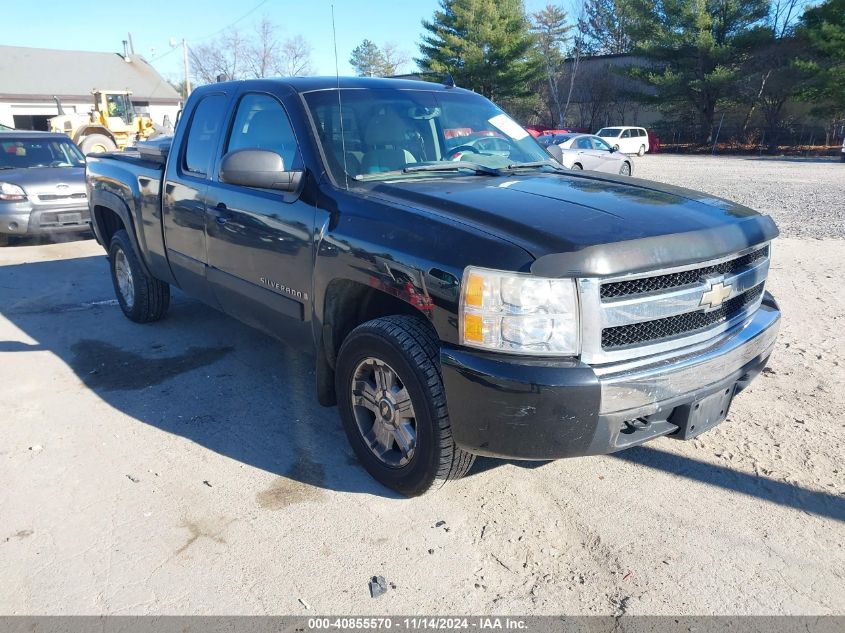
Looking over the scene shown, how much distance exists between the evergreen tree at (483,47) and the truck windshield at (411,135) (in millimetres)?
39791

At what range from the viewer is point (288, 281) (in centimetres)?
356

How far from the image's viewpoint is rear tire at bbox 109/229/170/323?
5.61 meters

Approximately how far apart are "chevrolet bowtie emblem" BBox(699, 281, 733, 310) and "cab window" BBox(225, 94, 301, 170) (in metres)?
2.13

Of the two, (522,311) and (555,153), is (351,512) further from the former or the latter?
(555,153)

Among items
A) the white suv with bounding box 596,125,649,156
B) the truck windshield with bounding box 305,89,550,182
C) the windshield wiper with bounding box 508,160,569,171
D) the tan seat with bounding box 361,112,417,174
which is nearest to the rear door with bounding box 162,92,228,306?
the truck windshield with bounding box 305,89,550,182

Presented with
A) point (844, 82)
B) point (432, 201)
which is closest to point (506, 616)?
point (432, 201)

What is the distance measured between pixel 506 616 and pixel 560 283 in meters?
1.25

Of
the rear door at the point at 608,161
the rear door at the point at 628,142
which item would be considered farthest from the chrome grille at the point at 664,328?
the rear door at the point at 628,142

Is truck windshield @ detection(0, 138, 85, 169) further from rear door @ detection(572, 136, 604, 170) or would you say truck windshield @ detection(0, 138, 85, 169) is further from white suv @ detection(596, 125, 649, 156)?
white suv @ detection(596, 125, 649, 156)

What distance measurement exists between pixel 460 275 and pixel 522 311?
0.28 m

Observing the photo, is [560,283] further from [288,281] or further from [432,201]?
[288,281]

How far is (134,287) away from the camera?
5.67 meters

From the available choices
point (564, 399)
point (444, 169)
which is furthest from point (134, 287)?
point (564, 399)

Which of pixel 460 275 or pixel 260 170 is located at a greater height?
pixel 260 170
